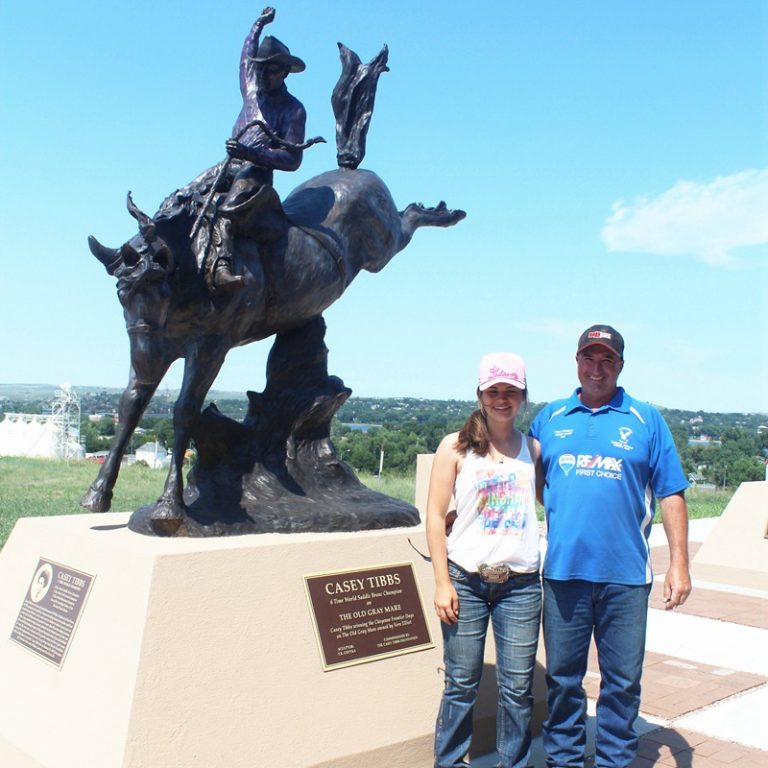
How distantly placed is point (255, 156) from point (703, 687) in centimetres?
375

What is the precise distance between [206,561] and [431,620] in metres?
1.09

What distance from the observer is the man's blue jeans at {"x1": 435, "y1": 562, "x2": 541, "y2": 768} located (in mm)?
2961

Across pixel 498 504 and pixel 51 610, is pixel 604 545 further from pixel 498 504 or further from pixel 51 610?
pixel 51 610

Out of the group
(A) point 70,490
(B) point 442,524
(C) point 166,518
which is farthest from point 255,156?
(A) point 70,490

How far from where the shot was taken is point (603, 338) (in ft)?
10.1

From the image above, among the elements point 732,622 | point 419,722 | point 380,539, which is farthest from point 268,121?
point 732,622

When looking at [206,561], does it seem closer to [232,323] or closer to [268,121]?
[232,323]

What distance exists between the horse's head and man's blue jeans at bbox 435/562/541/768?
1766 millimetres

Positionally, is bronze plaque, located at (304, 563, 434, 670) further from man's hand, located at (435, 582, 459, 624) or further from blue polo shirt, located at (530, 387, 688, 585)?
blue polo shirt, located at (530, 387, 688, 585)

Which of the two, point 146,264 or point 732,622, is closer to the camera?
point 146,264

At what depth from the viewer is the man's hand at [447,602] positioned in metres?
2.91

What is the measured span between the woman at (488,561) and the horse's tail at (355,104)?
92.1 inches

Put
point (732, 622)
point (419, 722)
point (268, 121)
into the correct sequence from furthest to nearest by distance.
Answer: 1. point (732, 622)
2. point (268, 121)
3. point (419, 722)

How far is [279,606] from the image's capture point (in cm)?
345
